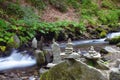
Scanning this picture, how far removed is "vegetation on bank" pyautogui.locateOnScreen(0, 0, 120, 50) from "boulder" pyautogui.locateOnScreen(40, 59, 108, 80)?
354 inches

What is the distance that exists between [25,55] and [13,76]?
344 centimetres

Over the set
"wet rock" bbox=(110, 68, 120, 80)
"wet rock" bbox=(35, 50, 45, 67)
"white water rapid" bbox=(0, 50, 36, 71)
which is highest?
"wet rock" bbox=(110, 68, 120, 80)

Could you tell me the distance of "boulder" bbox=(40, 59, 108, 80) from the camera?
5.93 meters

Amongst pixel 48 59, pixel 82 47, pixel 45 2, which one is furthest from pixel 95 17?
pixel 48 59

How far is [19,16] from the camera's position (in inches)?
774

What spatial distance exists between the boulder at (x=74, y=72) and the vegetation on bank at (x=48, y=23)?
29.5ft

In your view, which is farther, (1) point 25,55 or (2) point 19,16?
(2) point 19,16

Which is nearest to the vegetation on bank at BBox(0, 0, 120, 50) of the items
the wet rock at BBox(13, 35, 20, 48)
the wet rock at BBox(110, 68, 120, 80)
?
the wet rock at BBox(13, 35, 20, 48)

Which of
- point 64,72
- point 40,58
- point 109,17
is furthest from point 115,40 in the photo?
point 64,72

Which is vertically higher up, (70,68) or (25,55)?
(70,68)

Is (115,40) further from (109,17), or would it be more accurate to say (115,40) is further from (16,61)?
(109,17)

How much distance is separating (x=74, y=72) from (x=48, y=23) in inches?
542

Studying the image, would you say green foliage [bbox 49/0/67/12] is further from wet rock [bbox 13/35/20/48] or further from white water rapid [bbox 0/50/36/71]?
white water rapid [bbox 0/50/36/71]

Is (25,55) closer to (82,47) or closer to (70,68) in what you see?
(82,47)
